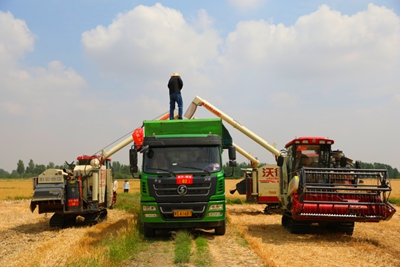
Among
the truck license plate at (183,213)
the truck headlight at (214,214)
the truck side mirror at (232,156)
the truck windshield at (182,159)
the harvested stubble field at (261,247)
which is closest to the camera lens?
the harvested stubble field at (261,247)

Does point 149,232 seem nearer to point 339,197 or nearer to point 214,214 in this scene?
point 214,214

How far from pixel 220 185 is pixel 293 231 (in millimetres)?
3473

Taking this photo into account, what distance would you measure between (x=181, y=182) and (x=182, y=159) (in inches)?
27.1

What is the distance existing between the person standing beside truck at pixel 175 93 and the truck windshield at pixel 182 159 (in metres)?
3.26

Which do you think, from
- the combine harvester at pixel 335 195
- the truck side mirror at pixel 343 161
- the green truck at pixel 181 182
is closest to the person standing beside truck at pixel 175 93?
the green truck at pixel 181 182

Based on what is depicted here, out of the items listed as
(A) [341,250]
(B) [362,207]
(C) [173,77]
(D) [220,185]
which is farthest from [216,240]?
(C) [173,77]

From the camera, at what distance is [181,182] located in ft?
37.5

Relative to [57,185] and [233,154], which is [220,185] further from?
[57,185]

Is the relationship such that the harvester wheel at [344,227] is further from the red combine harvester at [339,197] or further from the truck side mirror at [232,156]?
the truck side mirror at [232,156]

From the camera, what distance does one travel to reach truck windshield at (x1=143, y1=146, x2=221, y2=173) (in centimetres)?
1167

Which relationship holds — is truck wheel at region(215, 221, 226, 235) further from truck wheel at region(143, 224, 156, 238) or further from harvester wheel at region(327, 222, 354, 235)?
harvester wheel at region(327, 222, 354, 235)

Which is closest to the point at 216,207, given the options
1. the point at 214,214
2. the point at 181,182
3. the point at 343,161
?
the point at 214,214

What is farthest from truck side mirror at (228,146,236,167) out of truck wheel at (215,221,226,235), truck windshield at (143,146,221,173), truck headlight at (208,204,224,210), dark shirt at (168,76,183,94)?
dark shirt at (168,76,183,94)

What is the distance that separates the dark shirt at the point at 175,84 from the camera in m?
15.1
